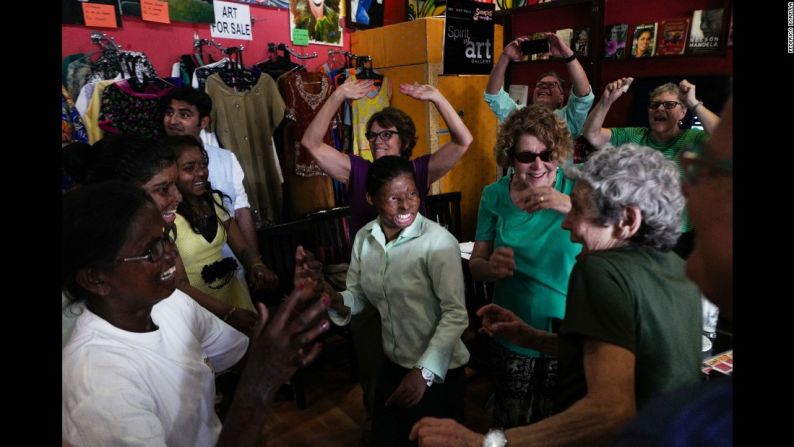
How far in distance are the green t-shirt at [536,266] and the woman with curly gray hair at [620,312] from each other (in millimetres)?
573

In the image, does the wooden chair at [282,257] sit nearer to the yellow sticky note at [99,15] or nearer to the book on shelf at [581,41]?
the yellow sticky note at [99,15]

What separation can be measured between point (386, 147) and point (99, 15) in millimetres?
2408

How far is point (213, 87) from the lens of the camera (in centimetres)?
372

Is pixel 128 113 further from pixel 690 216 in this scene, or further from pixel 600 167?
pixel 690 216

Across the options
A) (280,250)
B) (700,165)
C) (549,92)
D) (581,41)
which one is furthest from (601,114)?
(700,165)

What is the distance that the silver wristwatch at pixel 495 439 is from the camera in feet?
3.50

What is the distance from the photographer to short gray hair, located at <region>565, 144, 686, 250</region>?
44.6 inches

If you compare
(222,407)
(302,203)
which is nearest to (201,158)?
(222,407)

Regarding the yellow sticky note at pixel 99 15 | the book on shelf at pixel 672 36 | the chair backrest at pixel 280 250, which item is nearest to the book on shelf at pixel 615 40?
the book on shelf at pixel 672 36

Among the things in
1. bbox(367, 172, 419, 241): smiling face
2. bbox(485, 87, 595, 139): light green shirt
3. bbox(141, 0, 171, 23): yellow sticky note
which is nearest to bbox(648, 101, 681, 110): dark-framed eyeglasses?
bbox(485, 87, 595, 139): light green shirt

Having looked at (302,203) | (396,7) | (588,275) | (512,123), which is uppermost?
(396,7)

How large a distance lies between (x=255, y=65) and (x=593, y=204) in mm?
3635

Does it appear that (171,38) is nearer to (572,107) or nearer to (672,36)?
(572,107)

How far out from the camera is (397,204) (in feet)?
6.16
